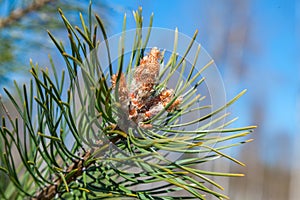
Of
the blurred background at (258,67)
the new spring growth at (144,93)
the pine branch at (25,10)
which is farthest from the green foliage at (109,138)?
the blurred background at (258,67)

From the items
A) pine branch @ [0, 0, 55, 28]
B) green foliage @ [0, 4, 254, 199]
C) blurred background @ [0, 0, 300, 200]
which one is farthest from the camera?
blurred background @ [0, 0, 300, 200]

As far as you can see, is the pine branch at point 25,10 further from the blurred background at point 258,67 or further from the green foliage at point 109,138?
the blurred background at point 258,67

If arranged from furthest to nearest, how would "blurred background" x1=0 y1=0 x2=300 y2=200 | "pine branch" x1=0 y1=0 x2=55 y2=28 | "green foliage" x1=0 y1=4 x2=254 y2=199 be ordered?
"blurred background" x1=0 y1=0 x2=300 y2=200 < "pine branch" x1=0 y1=0 x2=55 y2=28 < "green foliage" x1=0 y1=4 x2=254 y2=199

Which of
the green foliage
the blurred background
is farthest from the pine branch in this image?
the blurred background

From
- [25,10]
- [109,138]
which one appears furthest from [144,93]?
[25,10]

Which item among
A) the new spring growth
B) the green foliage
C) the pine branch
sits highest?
the pine branch

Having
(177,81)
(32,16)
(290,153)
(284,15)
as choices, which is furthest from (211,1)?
(177,81)

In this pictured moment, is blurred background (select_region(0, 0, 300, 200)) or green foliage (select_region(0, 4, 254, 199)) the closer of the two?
green foliage (select_region(0, 4, 254, 199))

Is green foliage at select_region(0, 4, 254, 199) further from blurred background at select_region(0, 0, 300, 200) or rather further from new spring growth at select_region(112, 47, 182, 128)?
blurred background at select_region(0, 0, 300, 200)
